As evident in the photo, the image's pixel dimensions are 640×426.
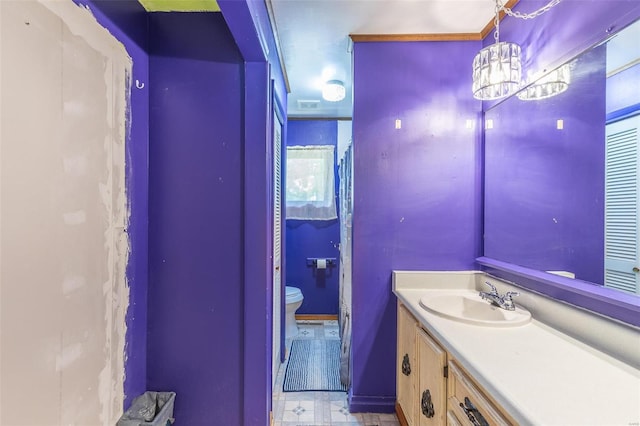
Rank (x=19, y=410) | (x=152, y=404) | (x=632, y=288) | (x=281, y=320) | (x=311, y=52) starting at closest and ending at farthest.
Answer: (x=19, y=410), (x=632, y=288), (x=152, y=404), (x=311, y=52), (x=281, y=320)

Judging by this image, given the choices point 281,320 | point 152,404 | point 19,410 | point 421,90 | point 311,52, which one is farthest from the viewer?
point 281,320

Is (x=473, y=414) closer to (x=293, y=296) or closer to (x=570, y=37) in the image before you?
(x=570, y=37)

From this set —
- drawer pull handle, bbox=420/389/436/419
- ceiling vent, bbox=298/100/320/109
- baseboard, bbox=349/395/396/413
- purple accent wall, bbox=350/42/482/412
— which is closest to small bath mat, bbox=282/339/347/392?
baseboard, bbox=349/395/396/413

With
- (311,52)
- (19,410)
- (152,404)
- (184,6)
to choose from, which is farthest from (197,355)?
(311,52)

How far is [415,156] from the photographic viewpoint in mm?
1824

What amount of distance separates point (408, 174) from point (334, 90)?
1.07 m

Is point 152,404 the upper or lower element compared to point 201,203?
lower

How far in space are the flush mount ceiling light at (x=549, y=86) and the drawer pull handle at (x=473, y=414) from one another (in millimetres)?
1352

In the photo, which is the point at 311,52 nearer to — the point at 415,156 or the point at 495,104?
the point at 415,156

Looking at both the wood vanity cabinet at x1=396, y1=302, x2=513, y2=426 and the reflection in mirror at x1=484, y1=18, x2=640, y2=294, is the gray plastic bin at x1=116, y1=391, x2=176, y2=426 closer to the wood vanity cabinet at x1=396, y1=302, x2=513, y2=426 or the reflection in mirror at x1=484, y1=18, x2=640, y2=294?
the wood vanity cabinet at x1=396, y1=302, x2=513, y2=426

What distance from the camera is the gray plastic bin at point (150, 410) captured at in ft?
4.10

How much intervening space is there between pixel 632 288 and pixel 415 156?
1.14 meters

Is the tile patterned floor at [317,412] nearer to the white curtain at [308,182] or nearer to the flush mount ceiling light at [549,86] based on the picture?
the white curtain at [308,182]

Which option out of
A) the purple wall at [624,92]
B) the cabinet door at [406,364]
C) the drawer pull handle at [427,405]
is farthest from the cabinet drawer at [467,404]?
the purple wall at [624,92]
